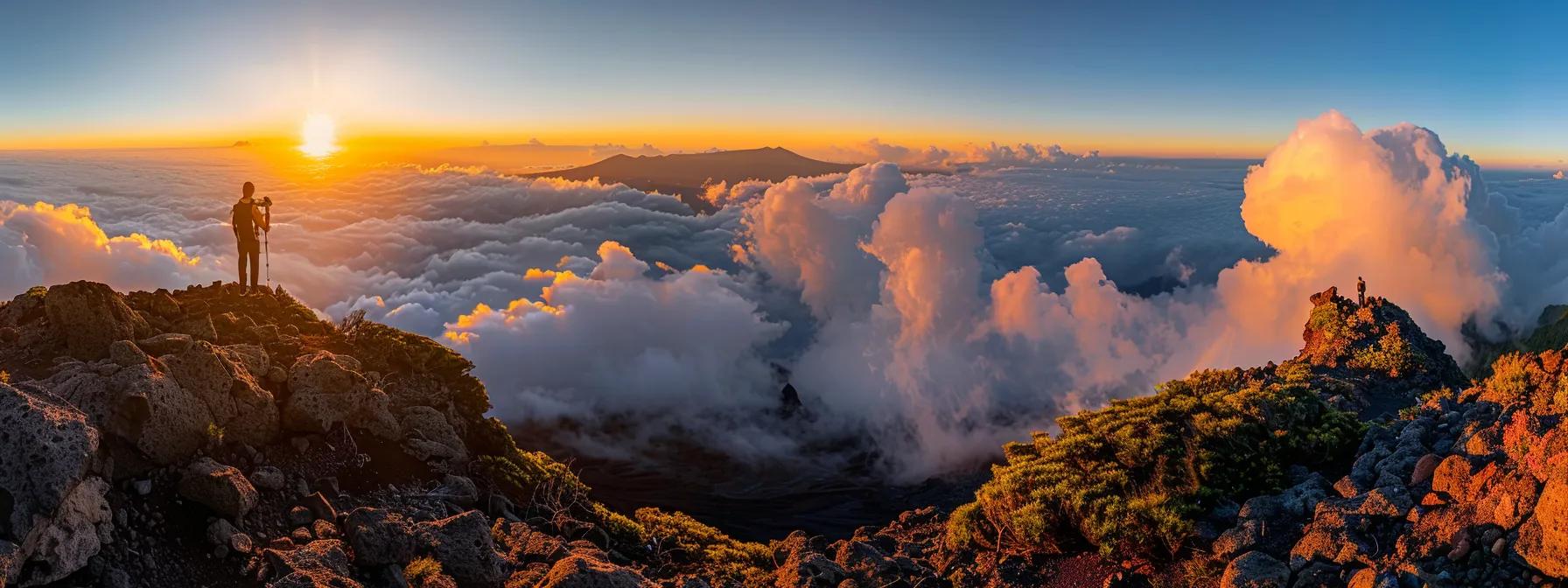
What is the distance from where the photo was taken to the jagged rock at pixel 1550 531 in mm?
9719

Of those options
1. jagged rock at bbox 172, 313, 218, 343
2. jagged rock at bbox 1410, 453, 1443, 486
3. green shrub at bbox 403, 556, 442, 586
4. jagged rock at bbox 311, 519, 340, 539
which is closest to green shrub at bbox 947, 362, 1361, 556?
jagged rock at bbox 1410, 453, 1443, 486

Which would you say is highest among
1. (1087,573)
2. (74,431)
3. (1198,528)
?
(74,431)

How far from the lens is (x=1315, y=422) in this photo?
16.6 m

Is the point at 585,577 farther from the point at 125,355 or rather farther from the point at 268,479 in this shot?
the point at 125,355

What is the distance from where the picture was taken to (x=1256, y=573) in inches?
488

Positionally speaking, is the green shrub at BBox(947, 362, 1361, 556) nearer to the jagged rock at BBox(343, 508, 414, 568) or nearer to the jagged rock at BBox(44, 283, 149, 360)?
the jagged rock at BBox(343, 508, 414, 568)

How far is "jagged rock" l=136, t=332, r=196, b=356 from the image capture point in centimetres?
1211

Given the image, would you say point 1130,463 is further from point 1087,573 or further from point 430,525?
point 430,525

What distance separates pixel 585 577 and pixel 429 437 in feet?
22.7

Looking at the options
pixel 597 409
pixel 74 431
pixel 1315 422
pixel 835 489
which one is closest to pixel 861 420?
pixel 835 489

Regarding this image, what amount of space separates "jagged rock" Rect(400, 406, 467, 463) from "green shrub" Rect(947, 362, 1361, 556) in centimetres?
1047

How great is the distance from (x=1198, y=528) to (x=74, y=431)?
16.2 metres

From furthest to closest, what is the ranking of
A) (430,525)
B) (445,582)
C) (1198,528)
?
(1198,528) → (430,525) → (445,582)

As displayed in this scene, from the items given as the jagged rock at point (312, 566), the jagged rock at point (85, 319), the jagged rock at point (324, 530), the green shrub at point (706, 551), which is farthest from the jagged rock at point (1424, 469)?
the jagged rock at point (85, 319)
